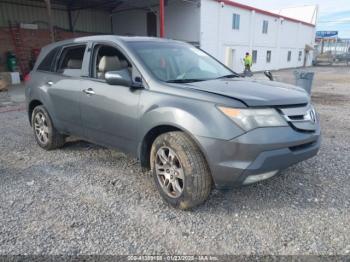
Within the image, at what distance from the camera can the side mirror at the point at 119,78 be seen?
3.15m

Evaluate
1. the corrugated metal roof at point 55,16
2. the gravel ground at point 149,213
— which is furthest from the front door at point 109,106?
the corrugated metal roof at point 55,16

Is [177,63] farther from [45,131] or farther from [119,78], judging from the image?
[45,131]

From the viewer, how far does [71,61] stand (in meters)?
4.34

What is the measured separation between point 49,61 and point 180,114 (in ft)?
9.81

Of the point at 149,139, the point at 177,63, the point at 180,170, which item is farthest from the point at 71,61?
the point at 180,170

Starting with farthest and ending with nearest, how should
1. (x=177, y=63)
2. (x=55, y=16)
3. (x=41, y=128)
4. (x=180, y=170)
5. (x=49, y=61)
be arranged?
(x=55, y=16), (x=41, y=128), (x=49, y=61), (x=177, y=63), (x=180, y=170)

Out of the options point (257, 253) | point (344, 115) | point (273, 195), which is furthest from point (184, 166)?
point (344, 115)

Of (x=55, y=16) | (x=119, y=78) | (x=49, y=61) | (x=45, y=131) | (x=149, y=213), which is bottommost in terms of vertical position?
(x=149, y=213)

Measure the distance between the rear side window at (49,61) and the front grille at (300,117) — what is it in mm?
3636

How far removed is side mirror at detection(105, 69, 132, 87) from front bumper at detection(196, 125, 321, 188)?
1.11 meters

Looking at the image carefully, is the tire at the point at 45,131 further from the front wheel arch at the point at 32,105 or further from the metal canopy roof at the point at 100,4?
the metal canopy roof at the point at 100,4

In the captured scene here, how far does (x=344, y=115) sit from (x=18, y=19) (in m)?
19.0

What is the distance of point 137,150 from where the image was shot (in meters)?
3.33

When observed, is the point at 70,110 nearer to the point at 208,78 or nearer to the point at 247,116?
the point at 208,78
